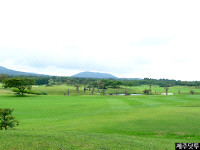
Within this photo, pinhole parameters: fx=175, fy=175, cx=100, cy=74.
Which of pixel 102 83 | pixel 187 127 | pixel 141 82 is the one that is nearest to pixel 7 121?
pixel 187 127

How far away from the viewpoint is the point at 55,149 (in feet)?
29.4

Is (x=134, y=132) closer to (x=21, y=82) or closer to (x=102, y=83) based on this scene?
(x=21, y=82)

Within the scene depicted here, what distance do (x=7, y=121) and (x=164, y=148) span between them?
13.2m

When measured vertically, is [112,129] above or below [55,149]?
below

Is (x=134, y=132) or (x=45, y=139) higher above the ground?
(x=45, y=139)

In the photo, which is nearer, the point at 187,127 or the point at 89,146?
the point at 89,146

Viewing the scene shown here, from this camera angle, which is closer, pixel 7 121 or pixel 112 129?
pixel 7 121

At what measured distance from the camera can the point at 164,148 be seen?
1088 centimetres

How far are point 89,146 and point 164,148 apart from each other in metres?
4.74

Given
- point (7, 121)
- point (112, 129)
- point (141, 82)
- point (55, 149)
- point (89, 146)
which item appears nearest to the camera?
point (55, 149)

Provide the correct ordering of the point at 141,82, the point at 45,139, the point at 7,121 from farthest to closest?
the point at 141,82, the point at 7,121, the point at 45,139

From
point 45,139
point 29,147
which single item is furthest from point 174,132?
point 29,147

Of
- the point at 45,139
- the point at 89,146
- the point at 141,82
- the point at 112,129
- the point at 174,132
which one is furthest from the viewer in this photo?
the point at 141,82

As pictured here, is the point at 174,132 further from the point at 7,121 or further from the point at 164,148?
the point at 7,121
